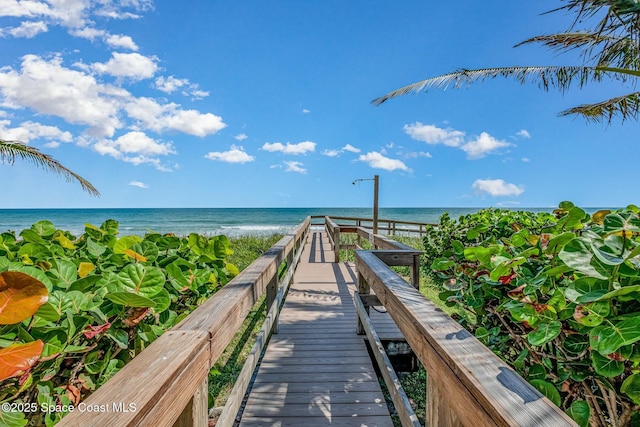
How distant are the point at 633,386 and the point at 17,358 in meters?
1.21

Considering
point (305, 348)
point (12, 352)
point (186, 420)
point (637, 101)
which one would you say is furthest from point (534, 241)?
point (637, 101)

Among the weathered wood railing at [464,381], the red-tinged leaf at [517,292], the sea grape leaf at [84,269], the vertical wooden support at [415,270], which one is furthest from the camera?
the vertical wooden support at [415,270]

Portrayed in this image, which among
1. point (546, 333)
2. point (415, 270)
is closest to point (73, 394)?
point (546, 333)

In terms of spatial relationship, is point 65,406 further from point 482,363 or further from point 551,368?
point 551,368

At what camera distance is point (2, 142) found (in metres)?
4.82

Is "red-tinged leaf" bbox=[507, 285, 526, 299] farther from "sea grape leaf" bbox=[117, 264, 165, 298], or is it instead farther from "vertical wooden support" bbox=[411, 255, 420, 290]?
"vertical wooden support" bbox=[411, 255, 420, 290]

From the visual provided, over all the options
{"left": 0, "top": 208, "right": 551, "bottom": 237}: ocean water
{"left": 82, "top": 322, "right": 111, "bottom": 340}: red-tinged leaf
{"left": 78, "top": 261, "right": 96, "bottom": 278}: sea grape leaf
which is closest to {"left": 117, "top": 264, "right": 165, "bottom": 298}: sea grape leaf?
{"left": 82, "top": 322, "right": 111, "bottom": 340}: red-tinged leaf

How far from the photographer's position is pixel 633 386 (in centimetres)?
65

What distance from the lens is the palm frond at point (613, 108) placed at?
488cm

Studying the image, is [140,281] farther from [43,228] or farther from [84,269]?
[43,228]

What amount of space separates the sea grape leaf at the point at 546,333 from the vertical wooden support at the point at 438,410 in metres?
0.24

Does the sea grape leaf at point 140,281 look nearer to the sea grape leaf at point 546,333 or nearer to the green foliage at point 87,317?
the green foliage at point 87,317

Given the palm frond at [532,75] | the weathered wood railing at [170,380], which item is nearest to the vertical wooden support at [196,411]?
the weathered wood railing at [170,380]

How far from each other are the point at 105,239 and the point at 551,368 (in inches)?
75.6
